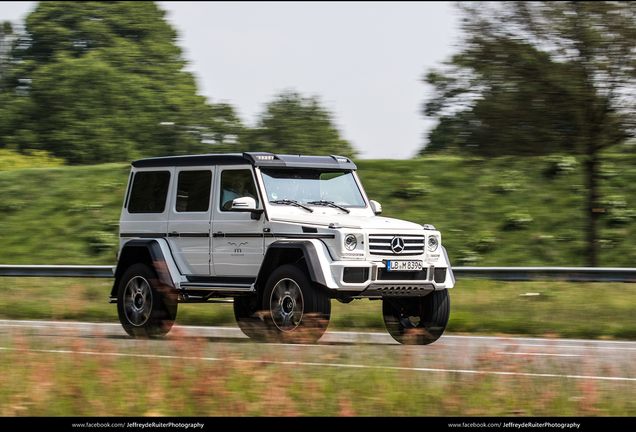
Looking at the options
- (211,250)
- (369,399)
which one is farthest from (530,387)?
(211,250)

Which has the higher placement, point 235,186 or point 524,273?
point 235,186

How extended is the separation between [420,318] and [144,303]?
3734 millimetres

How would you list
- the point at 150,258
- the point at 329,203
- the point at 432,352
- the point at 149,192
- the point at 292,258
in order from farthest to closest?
the point at 149,192, the point at 150,258, the point at 329,203, the point at 292,258, the point at 432,352

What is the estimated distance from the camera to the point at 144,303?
11.9 meters

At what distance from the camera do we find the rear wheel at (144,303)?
37.9 ft

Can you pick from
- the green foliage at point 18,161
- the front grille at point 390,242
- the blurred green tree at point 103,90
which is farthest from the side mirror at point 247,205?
the blurred green tree at point 103,90

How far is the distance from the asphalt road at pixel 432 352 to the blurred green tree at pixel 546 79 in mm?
5918

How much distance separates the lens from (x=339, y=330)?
13.3m

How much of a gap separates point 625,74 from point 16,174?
2063cm

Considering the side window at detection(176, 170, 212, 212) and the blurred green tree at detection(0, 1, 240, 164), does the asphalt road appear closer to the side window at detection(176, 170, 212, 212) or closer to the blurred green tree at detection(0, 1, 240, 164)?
the side window at detection(176, 170, 212, 212)

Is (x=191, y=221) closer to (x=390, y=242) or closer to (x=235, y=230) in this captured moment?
(x=235, y=230)

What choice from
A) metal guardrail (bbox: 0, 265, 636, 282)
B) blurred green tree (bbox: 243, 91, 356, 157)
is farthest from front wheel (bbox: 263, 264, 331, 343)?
blurred green tree (bbox: 243, 91, 356, 157)

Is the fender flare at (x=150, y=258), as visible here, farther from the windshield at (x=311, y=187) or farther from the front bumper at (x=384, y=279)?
the front bumper at (x=384, y=279)

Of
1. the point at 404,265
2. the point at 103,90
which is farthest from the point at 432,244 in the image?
the point at 103,90
